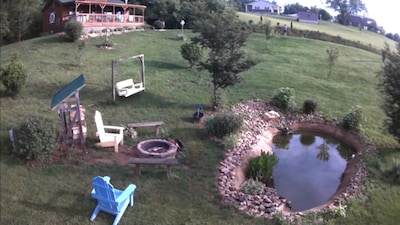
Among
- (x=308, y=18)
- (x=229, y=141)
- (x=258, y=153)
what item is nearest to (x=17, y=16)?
(x=229, y=141)

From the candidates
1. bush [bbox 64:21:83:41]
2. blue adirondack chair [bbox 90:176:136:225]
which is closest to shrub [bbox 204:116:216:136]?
blue adirondack chair [bbox 90:176:136:225]

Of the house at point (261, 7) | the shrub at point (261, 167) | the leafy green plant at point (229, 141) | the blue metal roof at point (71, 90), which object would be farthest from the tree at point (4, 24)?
the house at point (261, 7)

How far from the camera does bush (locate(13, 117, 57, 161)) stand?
30.7 ft

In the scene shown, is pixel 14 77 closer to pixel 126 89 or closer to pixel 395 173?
pixel 126 89

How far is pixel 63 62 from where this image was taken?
781 inches

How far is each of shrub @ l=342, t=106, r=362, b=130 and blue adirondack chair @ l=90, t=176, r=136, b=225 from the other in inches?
393

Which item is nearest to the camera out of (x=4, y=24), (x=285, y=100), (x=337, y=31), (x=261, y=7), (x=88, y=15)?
(x=285, y=100)

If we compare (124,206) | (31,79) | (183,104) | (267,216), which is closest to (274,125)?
(183,104)

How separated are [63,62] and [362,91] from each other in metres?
17.1

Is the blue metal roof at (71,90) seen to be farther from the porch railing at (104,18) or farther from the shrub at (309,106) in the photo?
the porch railing at (104,18)

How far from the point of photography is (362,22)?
8319 cm

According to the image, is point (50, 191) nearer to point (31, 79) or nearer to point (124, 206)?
point (124, 206)

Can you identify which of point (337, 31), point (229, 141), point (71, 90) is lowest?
point (229, 141)

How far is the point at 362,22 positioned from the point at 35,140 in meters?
88.1
